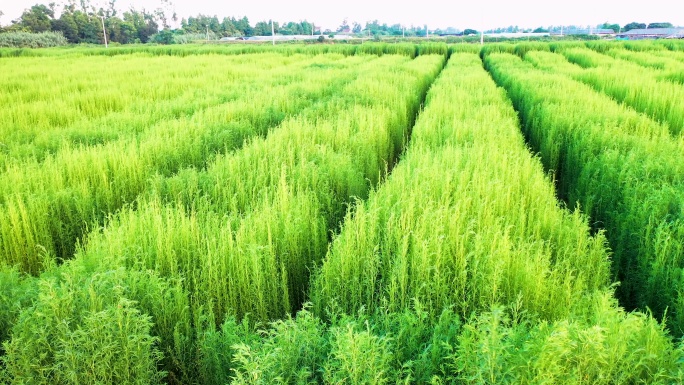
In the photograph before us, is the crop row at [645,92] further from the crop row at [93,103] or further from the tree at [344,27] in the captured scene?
the tree at [344,27]

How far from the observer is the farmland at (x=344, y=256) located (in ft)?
5.11

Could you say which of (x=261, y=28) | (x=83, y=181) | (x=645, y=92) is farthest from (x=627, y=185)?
(x=261, y=28)

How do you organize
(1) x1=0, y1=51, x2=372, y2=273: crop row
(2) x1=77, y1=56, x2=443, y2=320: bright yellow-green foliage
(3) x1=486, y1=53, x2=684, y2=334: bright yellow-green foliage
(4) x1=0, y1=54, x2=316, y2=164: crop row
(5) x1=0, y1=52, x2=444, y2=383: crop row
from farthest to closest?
1. (4) x1=0, y1=54, x2=316, y2=164: crop row
2. (1) x1=0, y1=51, x2=372, y2=273: crop row
3. (3) x1=486, y1=53, x2=684, y2=334: bright yellow-green foliage
4. (2) x1=77, y1=56, x2=443, y2=320: bright yellow-green foliage
5. (5) x1=0, y1=52, x2=444, y2=383: crop row

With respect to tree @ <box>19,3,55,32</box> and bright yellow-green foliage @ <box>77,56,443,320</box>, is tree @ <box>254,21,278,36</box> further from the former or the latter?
bright yellow-green foliage @ <box>77,56,443,320</box>

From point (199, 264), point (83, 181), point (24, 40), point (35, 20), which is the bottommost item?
point (199, 264)

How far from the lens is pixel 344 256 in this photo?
2311mm

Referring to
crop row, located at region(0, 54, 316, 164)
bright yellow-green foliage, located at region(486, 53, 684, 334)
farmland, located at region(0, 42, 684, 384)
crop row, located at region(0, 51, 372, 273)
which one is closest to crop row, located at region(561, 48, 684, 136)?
farmland, located at region(0, 42, 684, 384)

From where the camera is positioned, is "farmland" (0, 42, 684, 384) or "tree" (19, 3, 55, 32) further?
"tree" (19, 3, 55, 32)

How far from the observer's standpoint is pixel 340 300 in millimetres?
2248

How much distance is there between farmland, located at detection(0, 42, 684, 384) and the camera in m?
1.56

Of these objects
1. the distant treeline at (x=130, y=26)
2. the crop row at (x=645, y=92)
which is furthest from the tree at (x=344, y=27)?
the crop row at (x=645, y=92)

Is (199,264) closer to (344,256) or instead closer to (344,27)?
(344,256)

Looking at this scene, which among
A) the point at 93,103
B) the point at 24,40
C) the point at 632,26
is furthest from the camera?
the point at 632,26

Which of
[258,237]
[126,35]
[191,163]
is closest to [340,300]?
[258,237]
